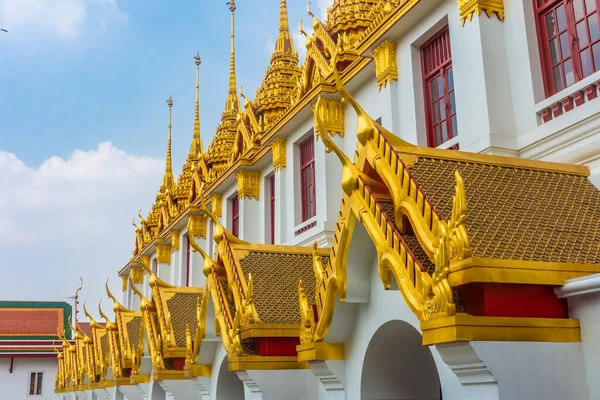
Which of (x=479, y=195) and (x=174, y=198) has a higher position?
(x=174, y=198)

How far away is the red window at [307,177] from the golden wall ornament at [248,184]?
271cm

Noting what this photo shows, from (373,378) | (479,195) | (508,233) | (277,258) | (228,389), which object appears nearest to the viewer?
(508,233)

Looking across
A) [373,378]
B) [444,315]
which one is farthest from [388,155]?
[373,378]

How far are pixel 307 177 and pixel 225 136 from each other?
7.69 m

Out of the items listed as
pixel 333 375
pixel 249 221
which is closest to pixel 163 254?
pixel 249 221

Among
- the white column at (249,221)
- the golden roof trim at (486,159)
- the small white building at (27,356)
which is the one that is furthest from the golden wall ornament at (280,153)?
the small white building at (27,356)

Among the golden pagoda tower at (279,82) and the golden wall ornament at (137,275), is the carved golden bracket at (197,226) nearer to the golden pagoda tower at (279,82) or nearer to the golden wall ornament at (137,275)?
the golden pagoda tower at (279,82)

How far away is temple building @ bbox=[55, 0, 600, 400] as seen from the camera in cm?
532

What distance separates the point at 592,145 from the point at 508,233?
2357mm

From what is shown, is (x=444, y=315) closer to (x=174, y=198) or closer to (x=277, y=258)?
(x=277, y=258)

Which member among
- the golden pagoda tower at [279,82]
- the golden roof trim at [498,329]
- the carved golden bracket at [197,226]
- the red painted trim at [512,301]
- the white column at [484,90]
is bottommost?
the golden roof trim at [498,329]

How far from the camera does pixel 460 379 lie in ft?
17.9

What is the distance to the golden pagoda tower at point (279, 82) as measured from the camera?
55.7 feet

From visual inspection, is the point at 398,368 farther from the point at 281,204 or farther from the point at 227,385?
the point at 281,204
